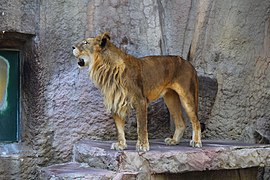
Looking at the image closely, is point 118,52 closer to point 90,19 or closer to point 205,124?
point 90,19

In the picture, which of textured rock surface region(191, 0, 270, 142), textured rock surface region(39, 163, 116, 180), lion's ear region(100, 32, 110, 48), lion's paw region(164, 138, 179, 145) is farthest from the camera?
textured rock surface region(191, 0, 270, 142)

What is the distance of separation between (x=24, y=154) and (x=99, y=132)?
57 centimetres

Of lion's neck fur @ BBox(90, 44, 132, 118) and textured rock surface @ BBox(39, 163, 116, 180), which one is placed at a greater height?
lion's neck fur @ BBox(90, 44, 132, 118)

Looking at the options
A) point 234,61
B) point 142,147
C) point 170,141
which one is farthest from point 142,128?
point 234,61

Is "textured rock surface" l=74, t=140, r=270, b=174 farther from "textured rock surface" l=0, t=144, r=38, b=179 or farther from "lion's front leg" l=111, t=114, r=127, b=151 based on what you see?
"textured rock surface" l=0, t=144, r=38, b=179

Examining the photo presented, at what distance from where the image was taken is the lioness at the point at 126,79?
3496mm

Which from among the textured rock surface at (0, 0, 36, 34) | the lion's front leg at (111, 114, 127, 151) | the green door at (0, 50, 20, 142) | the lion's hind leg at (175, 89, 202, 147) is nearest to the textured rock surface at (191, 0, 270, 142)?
the lion's hind leg at (175, 89, 202, 147)

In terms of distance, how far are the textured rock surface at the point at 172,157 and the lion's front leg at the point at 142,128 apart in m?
0.05

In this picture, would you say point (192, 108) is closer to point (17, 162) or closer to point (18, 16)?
point (17, 162)

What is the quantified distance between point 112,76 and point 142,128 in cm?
39

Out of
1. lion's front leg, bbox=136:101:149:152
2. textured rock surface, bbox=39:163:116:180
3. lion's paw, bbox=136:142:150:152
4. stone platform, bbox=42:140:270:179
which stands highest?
lion's front leg, bbox=136:101:149:152

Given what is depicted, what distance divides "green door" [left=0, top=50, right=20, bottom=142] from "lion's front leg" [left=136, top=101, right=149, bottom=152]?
3.56 ft

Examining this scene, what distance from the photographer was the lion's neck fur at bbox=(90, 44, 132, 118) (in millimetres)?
3510

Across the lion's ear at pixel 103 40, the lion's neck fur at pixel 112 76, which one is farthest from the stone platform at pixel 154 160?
the lion's ear at pixel 103 40
